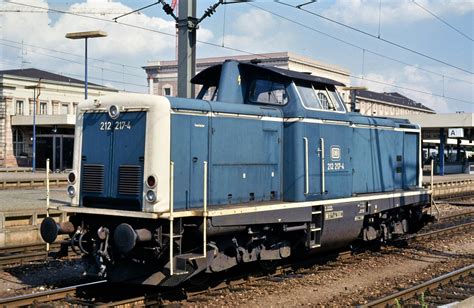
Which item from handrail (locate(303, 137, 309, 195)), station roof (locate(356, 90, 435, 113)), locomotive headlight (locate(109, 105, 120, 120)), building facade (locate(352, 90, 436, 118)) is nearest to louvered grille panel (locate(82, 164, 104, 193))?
locomotive headlight (locate(109, 105, 120, 120))

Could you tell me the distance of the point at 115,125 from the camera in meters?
7.82

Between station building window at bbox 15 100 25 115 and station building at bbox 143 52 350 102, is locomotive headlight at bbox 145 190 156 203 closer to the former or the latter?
station building window at bbox 15 100 25 115

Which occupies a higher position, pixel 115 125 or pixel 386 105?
pixel 386 105

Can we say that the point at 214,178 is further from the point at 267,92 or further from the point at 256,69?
the point at 256,69

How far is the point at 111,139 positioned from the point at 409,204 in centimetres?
739

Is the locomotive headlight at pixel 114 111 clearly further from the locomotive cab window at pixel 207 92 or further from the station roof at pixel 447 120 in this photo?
the station roof at pixel 447 120

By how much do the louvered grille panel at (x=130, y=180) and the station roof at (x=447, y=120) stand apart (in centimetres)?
3740

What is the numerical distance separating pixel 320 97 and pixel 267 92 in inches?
43.5

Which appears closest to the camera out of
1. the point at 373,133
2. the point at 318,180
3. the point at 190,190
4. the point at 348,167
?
the point at 190,190

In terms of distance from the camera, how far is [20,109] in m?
52.0

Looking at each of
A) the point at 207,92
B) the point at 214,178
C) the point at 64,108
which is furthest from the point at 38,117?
the point at 214,178

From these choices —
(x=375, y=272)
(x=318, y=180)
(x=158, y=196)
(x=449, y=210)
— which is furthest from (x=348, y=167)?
(x=449, y=210)

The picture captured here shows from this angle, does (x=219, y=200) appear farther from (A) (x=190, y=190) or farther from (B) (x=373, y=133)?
(B) (x=373, y=133)

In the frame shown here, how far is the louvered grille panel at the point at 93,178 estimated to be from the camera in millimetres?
7910
